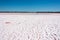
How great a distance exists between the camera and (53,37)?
3.50 metres

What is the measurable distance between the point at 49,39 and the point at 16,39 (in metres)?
0.96

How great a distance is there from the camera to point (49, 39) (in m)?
3.36

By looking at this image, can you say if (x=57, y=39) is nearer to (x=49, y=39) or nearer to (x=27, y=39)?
(x=49, y=39)

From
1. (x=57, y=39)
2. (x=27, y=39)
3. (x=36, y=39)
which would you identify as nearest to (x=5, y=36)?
(x=27, y=39)

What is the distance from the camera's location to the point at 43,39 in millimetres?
3408

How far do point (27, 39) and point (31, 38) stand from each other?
0.45 ft

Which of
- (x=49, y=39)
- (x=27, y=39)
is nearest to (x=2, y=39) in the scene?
(x=27, y=39)

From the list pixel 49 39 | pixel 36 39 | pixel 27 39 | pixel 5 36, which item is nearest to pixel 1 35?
pixel 5 36

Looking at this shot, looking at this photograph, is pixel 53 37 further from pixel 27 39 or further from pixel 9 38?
pixel 9 38

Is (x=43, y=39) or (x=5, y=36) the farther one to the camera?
(x=5, y=36)

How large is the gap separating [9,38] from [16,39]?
0.87 ft

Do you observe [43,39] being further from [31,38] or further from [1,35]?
[1,35]

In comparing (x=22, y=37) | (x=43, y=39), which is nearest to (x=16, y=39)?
(x=22, y=37)

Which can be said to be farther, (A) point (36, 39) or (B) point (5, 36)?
(B) point (5, 36)
